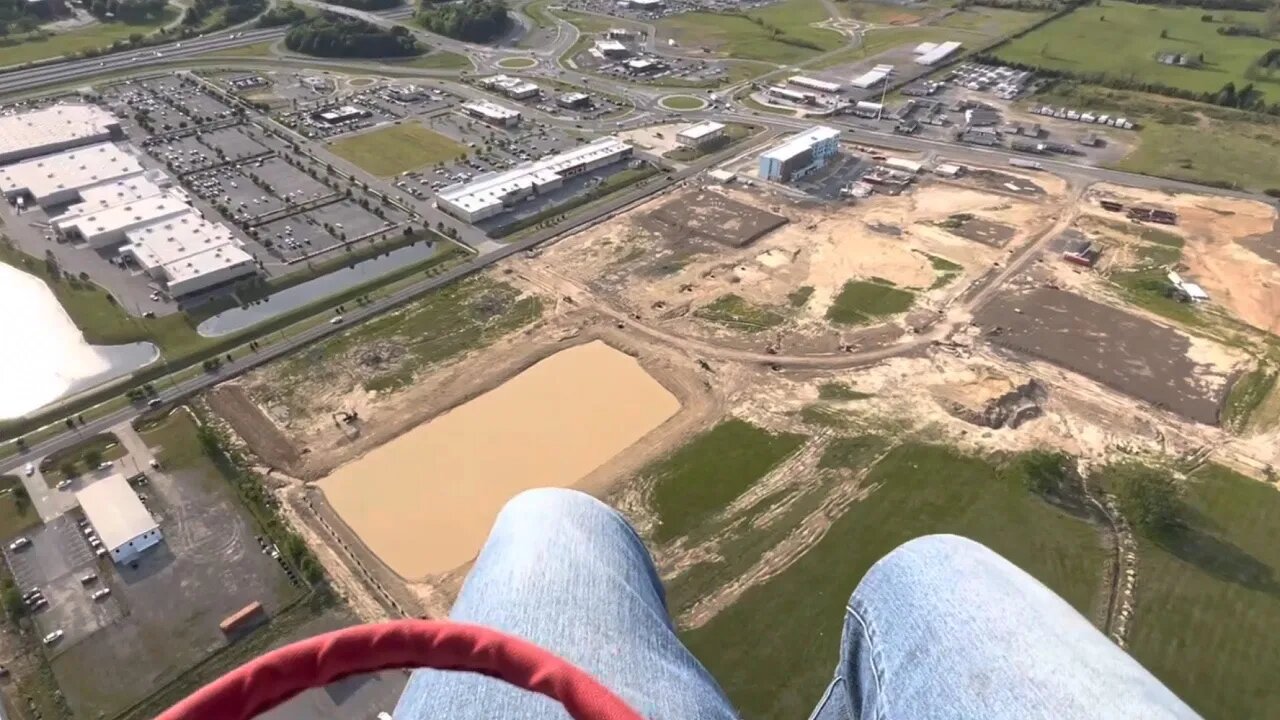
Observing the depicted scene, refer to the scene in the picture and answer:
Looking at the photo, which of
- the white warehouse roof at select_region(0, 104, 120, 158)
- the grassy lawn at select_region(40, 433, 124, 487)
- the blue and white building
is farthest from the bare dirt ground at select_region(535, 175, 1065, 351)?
the white warehouse roof at select_region(0, 104, 120, 158)

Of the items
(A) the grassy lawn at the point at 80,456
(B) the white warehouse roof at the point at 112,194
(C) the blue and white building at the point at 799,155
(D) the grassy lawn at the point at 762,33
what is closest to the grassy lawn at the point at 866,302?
(C) the blue and white building at the point at 799,155

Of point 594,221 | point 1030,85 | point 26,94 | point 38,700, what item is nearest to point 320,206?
point 594,221

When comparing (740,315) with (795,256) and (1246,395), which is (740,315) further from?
(1246,395)

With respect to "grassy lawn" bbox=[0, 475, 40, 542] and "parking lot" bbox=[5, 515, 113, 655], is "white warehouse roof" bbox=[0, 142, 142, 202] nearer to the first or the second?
"grassy lawn" bbox=[0, 475, 40, 542]

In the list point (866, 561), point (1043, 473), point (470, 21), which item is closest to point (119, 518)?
point (866, 561)

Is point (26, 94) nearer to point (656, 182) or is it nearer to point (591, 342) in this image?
point (656, 182)

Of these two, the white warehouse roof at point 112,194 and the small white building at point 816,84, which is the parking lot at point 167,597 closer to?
the white warehouse roof at point 112,194
